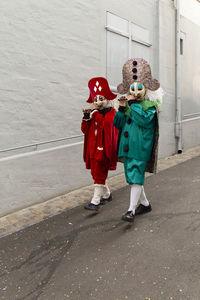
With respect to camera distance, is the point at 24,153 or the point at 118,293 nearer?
the point at 118,293

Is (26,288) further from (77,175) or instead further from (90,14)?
(90,14)

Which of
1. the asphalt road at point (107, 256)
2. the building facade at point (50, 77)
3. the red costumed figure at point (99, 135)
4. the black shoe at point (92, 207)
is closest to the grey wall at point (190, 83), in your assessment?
the building facade at point (50, 77)

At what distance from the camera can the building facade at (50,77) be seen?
186 inches

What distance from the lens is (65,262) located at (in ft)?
10.1

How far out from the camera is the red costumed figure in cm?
432

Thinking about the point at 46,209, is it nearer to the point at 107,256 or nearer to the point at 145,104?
the point at 107,256

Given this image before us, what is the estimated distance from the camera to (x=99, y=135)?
4.36 metres

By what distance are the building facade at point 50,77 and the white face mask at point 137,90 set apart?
1989 mm

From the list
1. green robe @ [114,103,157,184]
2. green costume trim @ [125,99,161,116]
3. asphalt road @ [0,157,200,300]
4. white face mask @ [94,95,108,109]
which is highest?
white face mask @ [94,95,108,109]

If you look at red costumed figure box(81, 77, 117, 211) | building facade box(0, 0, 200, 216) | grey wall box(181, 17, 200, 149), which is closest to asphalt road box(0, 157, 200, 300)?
red costumed figure box(81, 77, 117, 211)

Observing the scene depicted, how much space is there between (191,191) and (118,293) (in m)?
3.04

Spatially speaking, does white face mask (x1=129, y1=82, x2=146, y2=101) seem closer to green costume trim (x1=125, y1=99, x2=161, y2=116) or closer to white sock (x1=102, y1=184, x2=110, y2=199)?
green costume trim (x1=125, y1=99, x2=161, y2=116)

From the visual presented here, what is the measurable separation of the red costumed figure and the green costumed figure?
0.37 m

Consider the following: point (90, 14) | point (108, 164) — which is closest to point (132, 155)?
point (108, 164)
